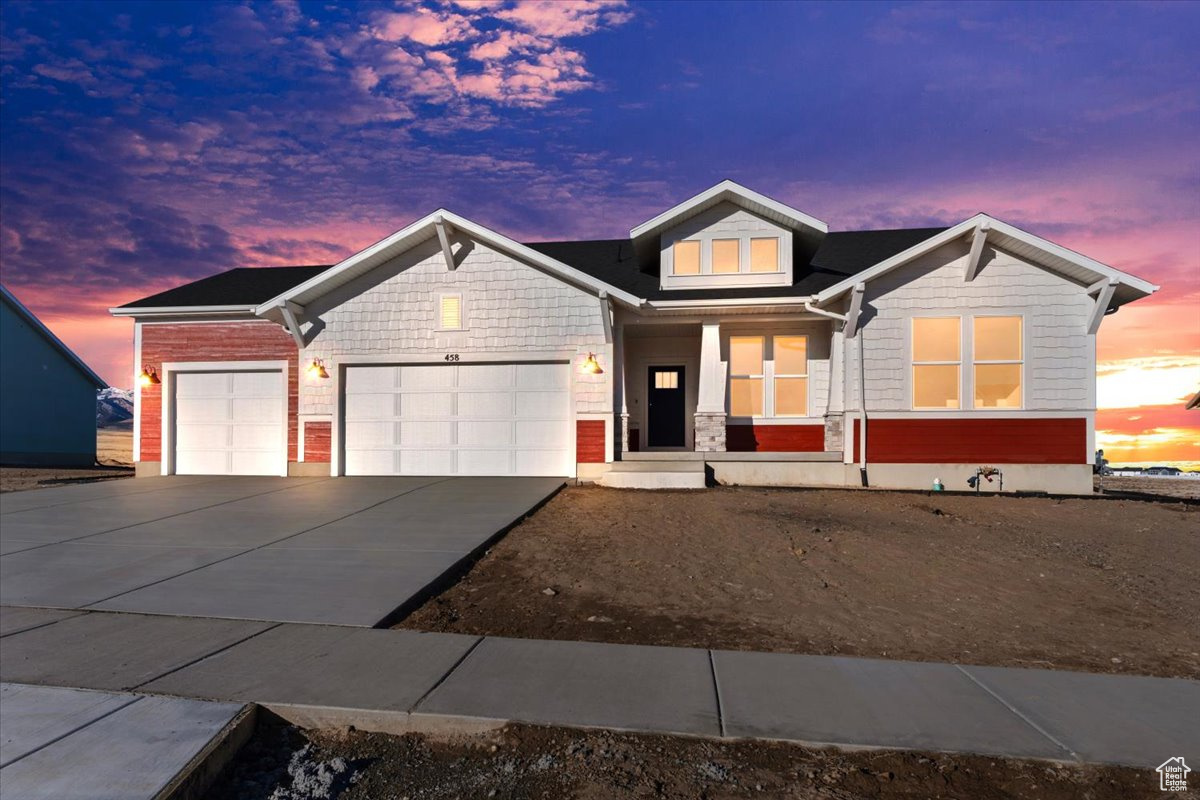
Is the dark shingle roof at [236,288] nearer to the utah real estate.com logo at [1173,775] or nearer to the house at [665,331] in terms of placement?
the house at [665,331]

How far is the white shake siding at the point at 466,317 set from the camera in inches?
531

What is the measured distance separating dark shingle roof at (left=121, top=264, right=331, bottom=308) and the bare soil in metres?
13.6

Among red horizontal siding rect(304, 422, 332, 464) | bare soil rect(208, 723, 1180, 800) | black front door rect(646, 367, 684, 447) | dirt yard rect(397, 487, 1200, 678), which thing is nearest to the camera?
bare soil rect(208, 723, 1180, 800)

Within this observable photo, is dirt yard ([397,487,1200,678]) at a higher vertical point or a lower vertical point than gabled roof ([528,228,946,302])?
lower

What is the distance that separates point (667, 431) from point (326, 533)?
31.6 feet

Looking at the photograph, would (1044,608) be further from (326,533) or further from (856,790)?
(326,533)

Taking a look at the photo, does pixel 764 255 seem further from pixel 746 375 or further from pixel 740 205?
pixel 746 375

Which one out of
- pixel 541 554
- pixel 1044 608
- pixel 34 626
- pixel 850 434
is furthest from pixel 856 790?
pixel 850 434

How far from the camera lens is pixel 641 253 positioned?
15.5 m

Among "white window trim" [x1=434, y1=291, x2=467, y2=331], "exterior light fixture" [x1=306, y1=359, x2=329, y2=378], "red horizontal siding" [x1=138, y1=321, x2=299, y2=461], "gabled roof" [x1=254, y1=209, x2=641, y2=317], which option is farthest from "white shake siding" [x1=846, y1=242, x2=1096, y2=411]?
"red horizontal siding" [x1=138, y1=321, x2=299, y2=461]

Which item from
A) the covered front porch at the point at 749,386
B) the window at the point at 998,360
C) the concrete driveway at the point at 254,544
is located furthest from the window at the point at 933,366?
the concrete driveway at the point at 254,544

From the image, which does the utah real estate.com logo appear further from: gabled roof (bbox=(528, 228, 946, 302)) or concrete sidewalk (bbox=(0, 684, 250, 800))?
gabled roof (bbox=(528, 228, 946, 302))

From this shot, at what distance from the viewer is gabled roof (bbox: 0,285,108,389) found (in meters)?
22.4

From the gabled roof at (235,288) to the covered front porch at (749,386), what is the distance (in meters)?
8.66
